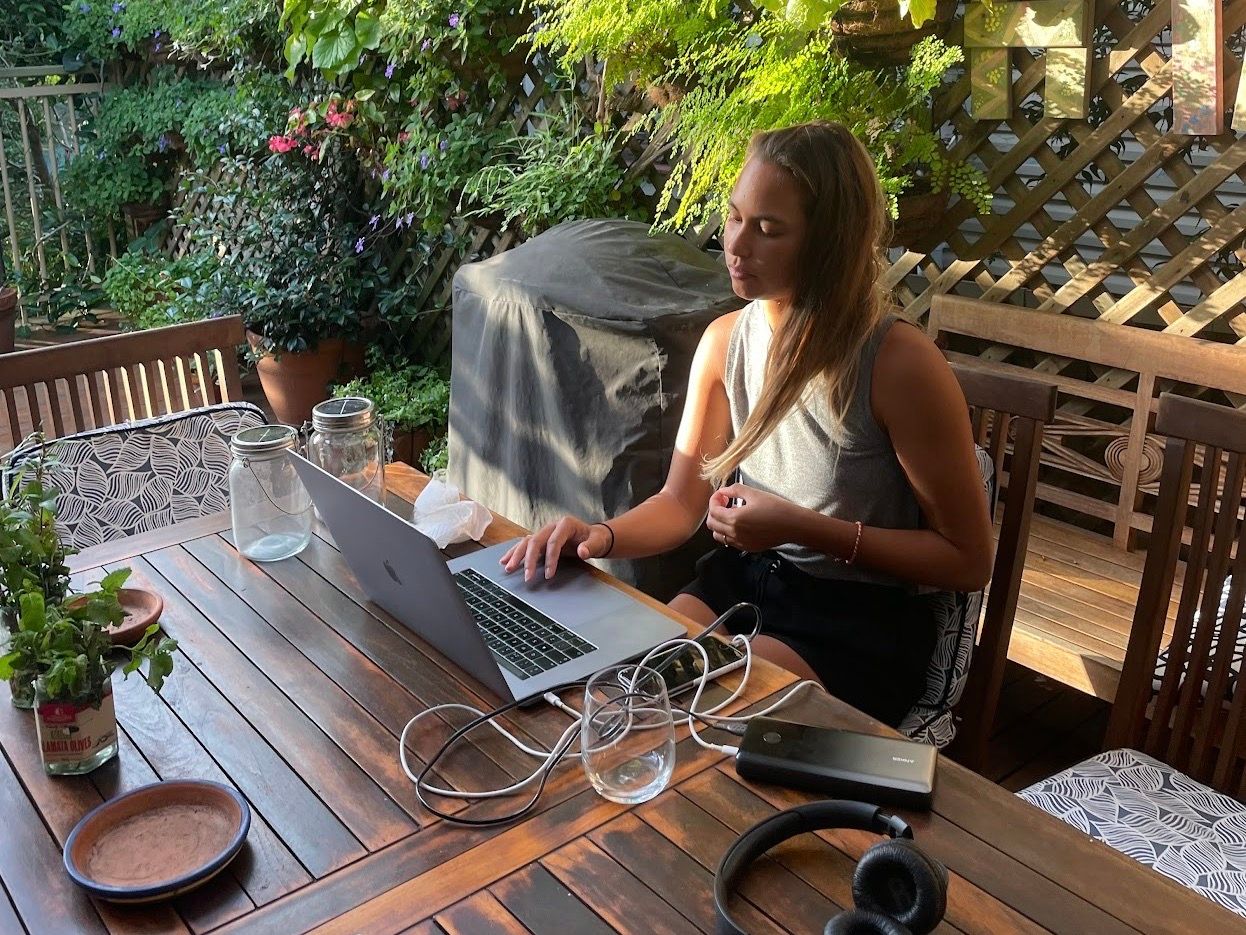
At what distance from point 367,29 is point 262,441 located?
2823mm

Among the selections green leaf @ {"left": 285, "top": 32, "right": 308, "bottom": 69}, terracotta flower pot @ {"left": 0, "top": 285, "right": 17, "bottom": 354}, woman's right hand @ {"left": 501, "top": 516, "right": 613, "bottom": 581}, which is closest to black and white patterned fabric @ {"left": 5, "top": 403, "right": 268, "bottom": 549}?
woman's right hand @ {"left": 501, "top": 516, "right": 613, "bottom": 581}

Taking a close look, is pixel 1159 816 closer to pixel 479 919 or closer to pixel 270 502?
pixel 479 919

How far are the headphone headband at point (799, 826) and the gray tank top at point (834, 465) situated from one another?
67 centimetres

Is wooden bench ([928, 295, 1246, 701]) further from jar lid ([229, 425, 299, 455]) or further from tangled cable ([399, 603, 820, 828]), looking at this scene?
jar lid ([229, 425, 299, 455])

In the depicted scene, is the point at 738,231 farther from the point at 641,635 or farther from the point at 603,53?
the point at 603,53

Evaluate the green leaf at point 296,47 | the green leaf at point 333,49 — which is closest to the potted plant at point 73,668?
the green leaf at point 333,49

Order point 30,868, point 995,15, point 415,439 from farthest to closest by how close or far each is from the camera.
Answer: point 415,439, point 995,15, point 30,868

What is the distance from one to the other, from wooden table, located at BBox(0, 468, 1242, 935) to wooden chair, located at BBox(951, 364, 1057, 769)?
563 mm

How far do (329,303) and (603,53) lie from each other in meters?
1.81

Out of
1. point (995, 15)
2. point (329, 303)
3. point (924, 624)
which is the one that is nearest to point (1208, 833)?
point (924, 624)

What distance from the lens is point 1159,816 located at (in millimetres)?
1452

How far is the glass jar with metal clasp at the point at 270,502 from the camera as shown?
155cm

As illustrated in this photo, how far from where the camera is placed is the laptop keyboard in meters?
1.30

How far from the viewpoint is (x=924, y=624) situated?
167 cm
